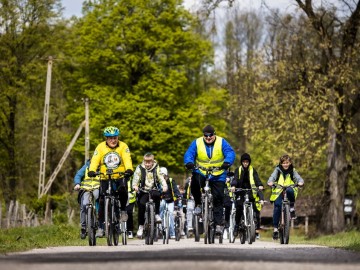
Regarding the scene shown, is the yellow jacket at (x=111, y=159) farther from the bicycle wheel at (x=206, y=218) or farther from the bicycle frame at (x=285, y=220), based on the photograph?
the bicycle frame at (x=285, y=220)

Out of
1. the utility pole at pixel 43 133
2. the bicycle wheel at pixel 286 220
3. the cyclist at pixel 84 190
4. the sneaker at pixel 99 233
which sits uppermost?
the utility pole at pixel 43 133

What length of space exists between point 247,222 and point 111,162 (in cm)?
382

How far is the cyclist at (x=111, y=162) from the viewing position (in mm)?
18062

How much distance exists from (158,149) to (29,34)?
8376mm

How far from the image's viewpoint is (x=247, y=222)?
20.7m

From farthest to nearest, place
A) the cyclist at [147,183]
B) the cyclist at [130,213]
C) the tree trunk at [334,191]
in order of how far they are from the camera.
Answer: the tree trunk at [334,191] < the cyclist at [147,183] < the cyclist at [130,213]

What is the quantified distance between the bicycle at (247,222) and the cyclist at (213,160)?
2042 millimetres

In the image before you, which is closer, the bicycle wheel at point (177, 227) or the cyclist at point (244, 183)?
the cyclist at point (244, 183)

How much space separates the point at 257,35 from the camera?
71312mm

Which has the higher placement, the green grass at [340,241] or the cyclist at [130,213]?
the cyclist at [130,213]

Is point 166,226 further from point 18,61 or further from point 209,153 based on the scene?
point 18,61

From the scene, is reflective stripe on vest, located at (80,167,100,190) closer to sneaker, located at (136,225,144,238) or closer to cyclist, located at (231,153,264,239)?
sneaker, located at (136,225,144,238)

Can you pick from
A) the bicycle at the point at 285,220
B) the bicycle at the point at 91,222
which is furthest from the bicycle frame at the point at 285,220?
the bicycle at the point at 91,222

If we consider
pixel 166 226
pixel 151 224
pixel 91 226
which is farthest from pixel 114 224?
pixel 166 226
